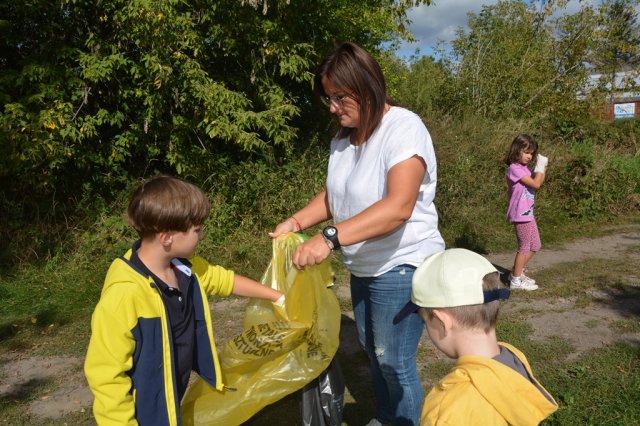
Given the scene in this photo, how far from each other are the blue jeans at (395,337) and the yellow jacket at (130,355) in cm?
90

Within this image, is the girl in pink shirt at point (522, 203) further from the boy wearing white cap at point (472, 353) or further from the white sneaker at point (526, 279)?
the boy wearing white cap at point (472, 353)

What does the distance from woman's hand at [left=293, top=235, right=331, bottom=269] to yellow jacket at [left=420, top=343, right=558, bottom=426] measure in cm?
68

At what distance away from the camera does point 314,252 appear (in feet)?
6.49

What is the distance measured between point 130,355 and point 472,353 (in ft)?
3.71

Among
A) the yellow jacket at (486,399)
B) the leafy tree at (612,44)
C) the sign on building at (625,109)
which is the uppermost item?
the leafy tree at (612,44)

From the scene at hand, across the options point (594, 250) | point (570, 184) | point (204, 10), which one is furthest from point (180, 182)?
point (570, 184)

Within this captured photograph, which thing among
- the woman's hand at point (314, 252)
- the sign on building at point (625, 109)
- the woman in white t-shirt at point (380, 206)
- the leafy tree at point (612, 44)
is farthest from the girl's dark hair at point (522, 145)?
the sign on building at point (625, 109)

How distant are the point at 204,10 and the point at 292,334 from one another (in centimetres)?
532

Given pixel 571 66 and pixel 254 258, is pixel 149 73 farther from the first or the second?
pixel 571 66

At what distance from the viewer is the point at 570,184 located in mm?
8695

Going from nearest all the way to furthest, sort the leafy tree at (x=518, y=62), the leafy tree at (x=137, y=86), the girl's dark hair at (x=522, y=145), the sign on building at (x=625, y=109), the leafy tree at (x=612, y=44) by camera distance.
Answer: the girl's dark hair at (x=522, y=145)
the leafy tree at (x=137, y=86)
the leafy tree at (x=518, y=62)
the leafy tree at (x=612, y=44)
the sign on building at (x=625, y=109)

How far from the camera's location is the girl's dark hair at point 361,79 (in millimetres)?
2107

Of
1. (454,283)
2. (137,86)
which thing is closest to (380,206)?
(454,283)

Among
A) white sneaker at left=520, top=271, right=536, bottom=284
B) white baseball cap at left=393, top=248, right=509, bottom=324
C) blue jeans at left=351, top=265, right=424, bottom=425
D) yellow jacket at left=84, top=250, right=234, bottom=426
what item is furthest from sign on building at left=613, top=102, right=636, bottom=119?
yellow jacket at left=84, top=250, right=234, bottom=426
